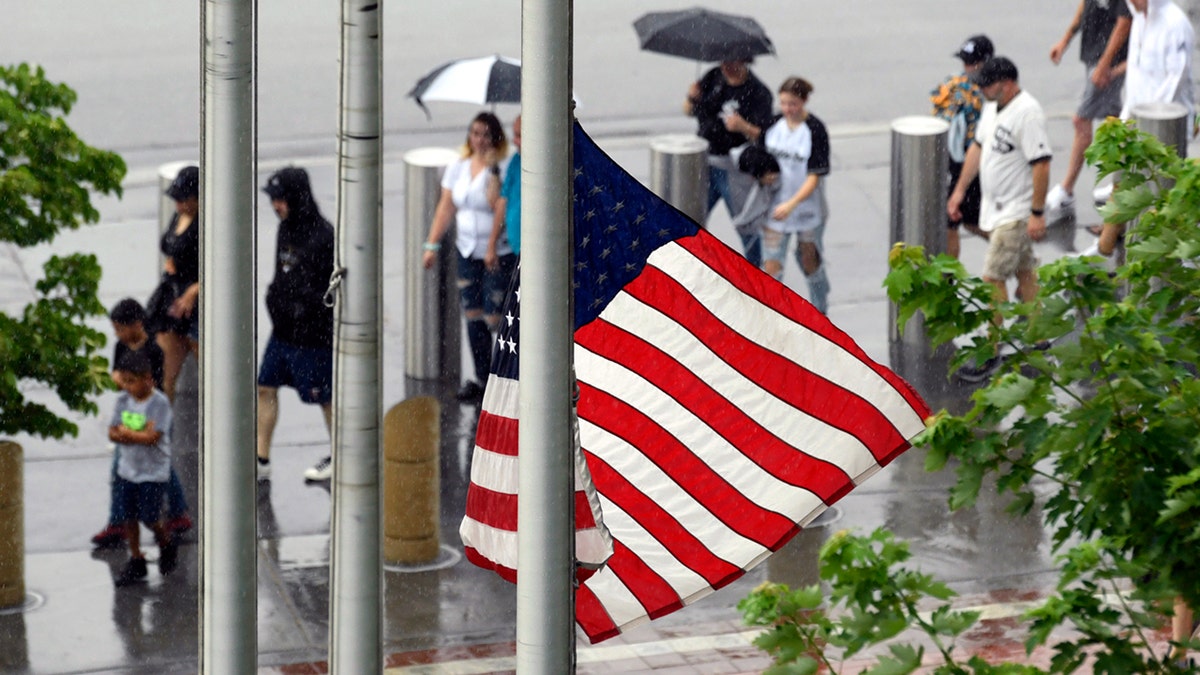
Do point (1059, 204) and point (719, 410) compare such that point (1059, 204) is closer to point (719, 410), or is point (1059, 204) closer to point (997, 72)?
point (997, 72)

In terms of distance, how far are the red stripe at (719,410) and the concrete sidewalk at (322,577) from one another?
9.09ft

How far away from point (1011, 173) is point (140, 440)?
636 cm

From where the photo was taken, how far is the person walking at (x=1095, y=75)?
59.1 ft

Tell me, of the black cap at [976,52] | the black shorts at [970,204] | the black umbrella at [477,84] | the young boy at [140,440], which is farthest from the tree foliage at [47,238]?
the black cap at [976,52]

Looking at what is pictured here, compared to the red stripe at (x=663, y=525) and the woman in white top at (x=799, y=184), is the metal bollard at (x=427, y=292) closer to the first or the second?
the woman in white top at (x=799, y=184)

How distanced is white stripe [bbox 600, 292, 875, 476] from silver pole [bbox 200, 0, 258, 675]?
1.90 metres

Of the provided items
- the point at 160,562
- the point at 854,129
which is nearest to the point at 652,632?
the point at 160,562

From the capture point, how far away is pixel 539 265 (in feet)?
20.2

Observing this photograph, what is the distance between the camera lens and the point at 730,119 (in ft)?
50.6

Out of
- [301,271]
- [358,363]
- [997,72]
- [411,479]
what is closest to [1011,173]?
[997,72]

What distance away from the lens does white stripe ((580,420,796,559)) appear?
8.40 metres

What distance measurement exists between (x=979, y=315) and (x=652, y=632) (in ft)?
16.5

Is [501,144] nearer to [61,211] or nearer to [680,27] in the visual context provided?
[680,27]

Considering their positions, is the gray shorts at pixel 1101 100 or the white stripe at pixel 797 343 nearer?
Answer: the white stripe at pixel 797 343
